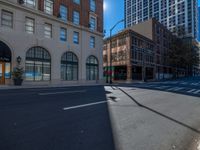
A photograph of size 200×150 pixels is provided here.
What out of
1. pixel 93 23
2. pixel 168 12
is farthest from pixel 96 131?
pixel 168 12

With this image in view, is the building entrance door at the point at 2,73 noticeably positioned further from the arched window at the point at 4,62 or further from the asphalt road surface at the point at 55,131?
the asphalt road surface at the point at 55,131

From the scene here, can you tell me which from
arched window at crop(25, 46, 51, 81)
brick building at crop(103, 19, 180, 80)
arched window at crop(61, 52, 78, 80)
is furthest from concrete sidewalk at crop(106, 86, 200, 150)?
brick building at crop(103, 19, 180, 80)

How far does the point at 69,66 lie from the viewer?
27.7m

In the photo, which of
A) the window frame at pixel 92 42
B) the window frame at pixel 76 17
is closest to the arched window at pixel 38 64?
the window frame at pixel 76 17

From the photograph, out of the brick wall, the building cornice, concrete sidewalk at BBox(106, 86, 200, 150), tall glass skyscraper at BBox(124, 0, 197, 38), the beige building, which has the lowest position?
concrete sidewalk at BBox(106, 86, 200, 150)

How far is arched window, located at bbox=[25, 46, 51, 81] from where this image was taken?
72.6ft

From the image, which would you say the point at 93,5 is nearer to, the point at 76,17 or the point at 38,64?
the point at 76,17

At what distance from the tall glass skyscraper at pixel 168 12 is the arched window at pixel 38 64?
98.2 meters

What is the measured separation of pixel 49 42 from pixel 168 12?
115 meters

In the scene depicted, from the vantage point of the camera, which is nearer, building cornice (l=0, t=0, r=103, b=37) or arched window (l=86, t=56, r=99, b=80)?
building cornice (l=0, t=0, r=103, b=37)

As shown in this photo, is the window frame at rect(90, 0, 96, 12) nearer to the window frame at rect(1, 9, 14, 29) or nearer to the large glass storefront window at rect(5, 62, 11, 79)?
the window frame at rect(1, 9, 14, 29)

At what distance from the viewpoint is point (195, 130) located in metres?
4.97

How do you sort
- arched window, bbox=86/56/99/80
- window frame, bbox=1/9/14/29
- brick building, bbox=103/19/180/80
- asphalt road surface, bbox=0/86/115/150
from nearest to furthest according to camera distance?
asphalt road surface, bbox=0/86/115/150 → window frame, bbox=1/9/14/29 → arched window, bbox=86/56/99/80 → brick building, bbox=103/19/180/80

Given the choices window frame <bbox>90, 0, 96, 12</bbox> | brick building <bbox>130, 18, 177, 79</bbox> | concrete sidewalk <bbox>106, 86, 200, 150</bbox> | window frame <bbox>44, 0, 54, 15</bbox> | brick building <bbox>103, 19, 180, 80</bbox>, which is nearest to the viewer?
concrete sidewalk <bbox>106, 86, 200, 150</bbox>
